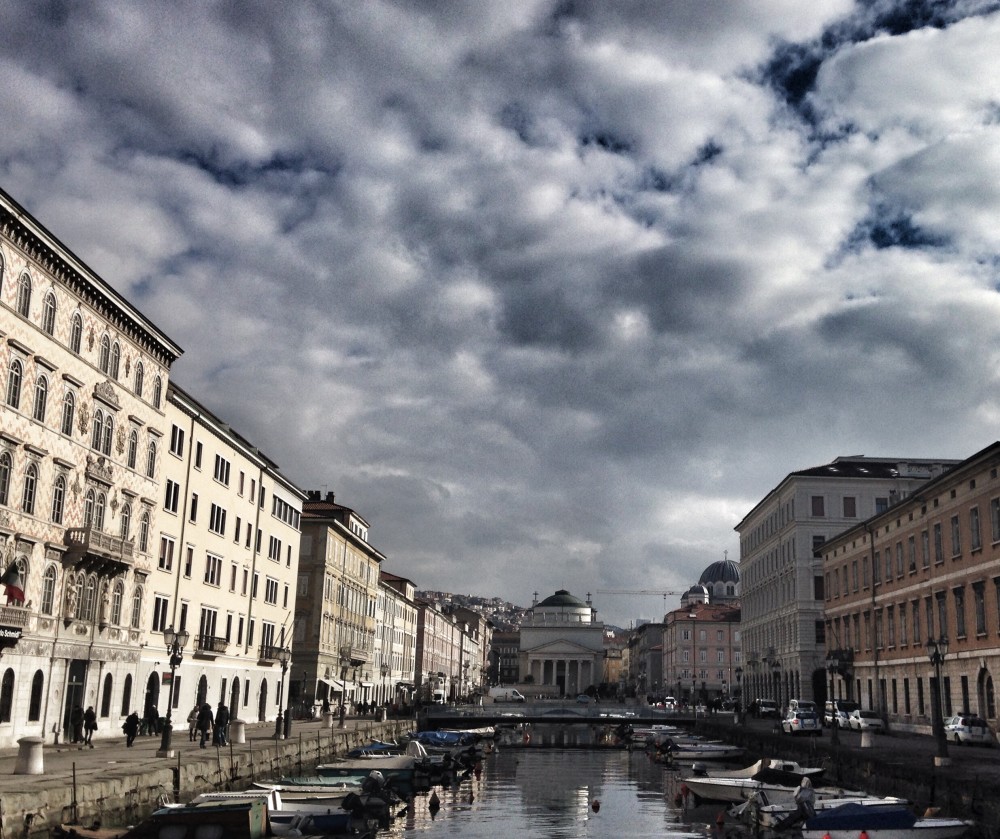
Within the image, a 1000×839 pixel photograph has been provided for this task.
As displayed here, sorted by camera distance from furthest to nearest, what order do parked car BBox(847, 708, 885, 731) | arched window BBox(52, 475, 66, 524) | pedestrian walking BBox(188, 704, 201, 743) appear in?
parked car BBox(847, 708, 885, 731) < pedestrian walking BBox(188, 704, 201, 743) < arched window BBox(52, 475, 66, 524)

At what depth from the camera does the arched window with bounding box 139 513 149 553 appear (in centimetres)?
4866

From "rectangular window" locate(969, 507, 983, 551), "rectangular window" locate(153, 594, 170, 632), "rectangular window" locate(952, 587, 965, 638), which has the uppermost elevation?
"rectangular window" locate(969, 507, 983, 551)

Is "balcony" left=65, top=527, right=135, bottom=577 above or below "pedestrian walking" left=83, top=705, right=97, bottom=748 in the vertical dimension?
above

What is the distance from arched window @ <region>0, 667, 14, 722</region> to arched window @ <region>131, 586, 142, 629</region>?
10514 millimetres

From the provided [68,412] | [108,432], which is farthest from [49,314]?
[108,432]

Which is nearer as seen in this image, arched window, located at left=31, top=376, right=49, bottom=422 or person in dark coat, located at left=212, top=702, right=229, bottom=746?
arched window, located at left=31, top=376, right=49, bottom=422

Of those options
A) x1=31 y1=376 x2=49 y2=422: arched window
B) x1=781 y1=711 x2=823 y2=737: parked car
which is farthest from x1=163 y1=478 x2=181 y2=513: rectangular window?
x1=781 y1=711 x2=823 y2=737: parked car

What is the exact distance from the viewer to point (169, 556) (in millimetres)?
52375

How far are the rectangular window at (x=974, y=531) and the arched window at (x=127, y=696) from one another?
4007 centimetres

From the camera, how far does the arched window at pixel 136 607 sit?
47719 millimetres

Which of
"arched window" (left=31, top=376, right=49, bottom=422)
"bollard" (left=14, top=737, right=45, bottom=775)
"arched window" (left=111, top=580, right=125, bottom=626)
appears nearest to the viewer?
"bollard" (left=14, top=737, right=45, bottom=775)

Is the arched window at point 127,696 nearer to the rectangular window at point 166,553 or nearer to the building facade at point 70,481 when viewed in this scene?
the building facade at point 70,481

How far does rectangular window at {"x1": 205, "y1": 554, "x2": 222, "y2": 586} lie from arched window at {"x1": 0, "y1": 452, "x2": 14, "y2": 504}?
21695mm

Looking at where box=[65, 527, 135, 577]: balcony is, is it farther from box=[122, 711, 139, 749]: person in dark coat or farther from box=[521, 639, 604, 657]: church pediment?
box=[521, 639, 604, 657]: church pediment
